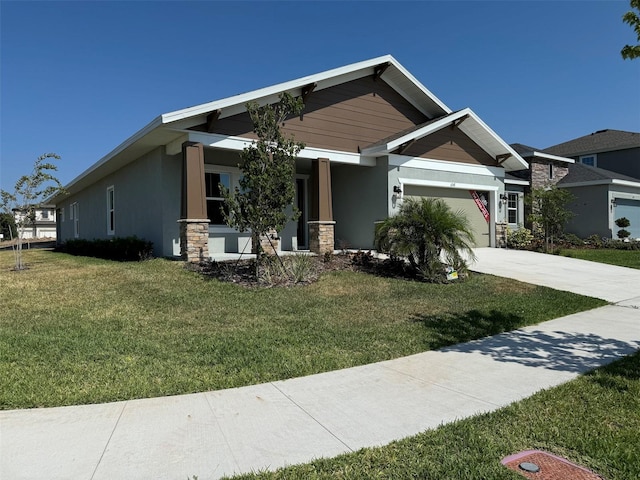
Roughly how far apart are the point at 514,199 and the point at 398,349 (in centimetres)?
1812

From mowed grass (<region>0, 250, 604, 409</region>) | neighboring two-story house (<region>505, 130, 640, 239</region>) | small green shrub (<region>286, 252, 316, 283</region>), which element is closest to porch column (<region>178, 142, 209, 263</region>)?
mowed grass (<region>0, 250, 604, 409</region>)

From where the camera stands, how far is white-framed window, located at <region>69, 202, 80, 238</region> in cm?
2494

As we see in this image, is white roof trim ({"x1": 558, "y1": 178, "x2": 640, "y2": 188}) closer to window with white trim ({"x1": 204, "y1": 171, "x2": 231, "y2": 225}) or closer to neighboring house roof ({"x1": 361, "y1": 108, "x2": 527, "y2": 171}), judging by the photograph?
neighboring house roof ({"x1": 361, "y1": 108, "x2": 527, "y2": 171})

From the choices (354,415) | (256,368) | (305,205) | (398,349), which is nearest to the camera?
(354,415)

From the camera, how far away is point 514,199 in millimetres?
21328

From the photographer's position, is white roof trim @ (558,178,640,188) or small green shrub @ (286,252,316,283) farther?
white roof trim @ (558,178,640,188)

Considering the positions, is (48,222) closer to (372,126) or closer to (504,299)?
(372,126)

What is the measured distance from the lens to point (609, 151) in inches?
1193

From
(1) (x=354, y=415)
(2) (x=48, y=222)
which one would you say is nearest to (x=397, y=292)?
(1) (x=354, y=415)

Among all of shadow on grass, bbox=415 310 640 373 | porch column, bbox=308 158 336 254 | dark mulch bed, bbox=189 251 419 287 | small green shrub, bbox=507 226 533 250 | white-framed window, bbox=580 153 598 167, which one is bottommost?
shadow on grass, bbox=415 310 640 373

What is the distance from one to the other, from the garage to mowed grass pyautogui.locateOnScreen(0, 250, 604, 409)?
1719 cm

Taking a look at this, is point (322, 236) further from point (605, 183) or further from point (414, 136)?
point (605, 183)

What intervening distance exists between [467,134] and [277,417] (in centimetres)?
1540

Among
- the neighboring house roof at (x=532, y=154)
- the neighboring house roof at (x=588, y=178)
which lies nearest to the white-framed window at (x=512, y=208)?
the neighboring house roof at (x=532, y=154)
